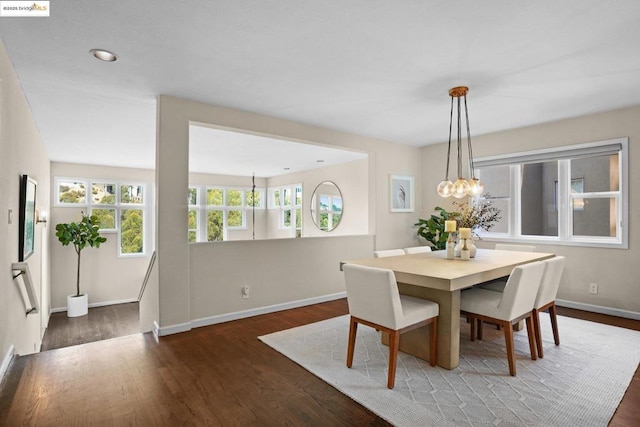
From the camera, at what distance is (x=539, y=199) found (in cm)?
469

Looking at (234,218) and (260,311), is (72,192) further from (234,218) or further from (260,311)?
(260,311)

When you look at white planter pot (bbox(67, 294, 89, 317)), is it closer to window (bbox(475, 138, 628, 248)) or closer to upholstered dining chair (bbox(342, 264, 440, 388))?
upholstered dining chair (bbox(342, 264, 440, 388))

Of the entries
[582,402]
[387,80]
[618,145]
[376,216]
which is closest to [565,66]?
[387,80]

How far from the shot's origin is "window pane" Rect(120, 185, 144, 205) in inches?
285

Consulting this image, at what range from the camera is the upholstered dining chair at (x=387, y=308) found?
2.26 meters

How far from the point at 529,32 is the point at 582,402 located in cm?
239

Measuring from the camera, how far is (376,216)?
17.2 feet

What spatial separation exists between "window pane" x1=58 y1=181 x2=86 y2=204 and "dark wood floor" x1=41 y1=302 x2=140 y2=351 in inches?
85.5

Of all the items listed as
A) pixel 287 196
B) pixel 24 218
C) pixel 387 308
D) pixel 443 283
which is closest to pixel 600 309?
pixel 443 283

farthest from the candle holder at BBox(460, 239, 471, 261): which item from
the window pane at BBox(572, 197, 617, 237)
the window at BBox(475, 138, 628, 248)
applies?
the window pane at BBox(572, 197, 617, 237)

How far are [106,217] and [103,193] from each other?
51 centimetres

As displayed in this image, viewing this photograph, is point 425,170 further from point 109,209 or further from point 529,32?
point 109,209

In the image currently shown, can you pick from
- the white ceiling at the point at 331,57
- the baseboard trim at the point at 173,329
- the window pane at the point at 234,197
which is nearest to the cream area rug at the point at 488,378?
the baseboard trim at the point at 173,329

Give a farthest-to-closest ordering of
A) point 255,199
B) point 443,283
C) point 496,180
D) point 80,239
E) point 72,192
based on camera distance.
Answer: point 255,199 → point 72,192 → point 80,239 → point 496,180 → point 443,283
